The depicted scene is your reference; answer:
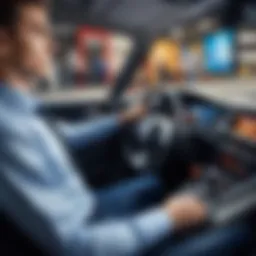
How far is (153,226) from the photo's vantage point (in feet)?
2.33

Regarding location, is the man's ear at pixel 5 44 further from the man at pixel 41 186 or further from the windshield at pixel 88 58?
the windshield at pixel 88 58

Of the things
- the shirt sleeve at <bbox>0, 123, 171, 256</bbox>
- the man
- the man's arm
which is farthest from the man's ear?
the man's arm

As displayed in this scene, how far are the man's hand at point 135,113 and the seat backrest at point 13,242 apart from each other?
318mm

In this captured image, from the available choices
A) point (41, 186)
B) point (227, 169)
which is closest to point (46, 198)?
point (41, 186)

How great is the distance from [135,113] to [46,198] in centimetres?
32

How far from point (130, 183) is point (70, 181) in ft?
0.78

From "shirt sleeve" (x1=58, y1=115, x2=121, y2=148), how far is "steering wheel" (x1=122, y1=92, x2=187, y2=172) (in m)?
0.03

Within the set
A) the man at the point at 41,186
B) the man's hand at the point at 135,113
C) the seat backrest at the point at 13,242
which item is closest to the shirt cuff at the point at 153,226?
the man at the point at 41,186

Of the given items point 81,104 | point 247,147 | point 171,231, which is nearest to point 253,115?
point 247,147

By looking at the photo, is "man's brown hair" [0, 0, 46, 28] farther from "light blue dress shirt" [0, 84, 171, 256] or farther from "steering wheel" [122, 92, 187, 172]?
"steering wheel" [122, 92, 187, 172]

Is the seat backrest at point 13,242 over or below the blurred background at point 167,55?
below

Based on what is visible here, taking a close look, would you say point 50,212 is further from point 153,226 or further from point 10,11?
point 10,11

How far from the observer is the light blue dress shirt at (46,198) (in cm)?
66

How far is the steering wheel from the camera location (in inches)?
35.5
